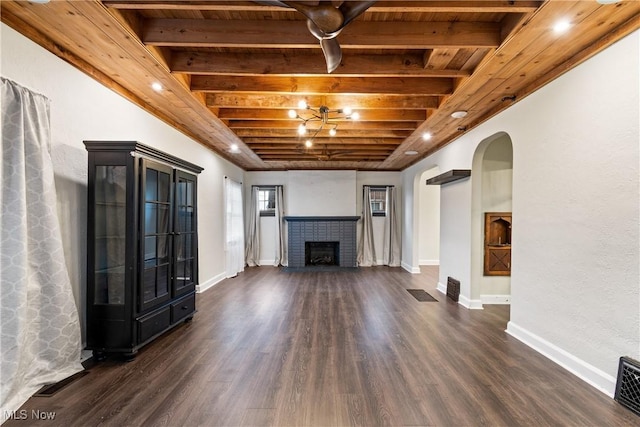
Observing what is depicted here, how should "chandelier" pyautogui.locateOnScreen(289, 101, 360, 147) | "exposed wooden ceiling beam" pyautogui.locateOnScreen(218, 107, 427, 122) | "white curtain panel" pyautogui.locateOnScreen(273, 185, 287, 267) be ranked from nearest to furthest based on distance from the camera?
"chandelier" pyautogui.locateOnScreen(289, 101, 360, 147), "exposed wooden ceiling beam" pyautogui.locateOnScreen(218, 107, 427, 122), "white curtain panel" pyautogui.locateOnScreen(273, 185, 287, 267)

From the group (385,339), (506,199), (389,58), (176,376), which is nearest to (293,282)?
(385,339)

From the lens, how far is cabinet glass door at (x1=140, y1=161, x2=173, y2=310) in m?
2.62

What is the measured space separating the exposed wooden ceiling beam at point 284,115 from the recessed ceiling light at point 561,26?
177cm

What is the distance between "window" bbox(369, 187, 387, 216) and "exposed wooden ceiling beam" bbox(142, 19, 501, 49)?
5544 mm

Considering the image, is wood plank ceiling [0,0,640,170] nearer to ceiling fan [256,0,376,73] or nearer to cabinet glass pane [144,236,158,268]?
ceiling fan [256,0,376,73]

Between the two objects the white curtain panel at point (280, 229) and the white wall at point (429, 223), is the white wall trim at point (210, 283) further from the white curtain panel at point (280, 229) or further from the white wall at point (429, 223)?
the white wall at point (429, 223)

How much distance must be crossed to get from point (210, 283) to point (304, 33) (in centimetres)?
444

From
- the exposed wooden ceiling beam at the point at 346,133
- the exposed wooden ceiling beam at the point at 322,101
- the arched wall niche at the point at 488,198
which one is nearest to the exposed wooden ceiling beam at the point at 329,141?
the exposed wooden ceiling beam at the point at 346,133

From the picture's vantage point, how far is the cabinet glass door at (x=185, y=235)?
3.17 metres

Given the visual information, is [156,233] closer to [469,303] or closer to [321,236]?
[469,303]

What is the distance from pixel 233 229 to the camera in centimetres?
611

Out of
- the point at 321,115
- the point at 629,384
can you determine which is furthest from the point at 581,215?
the point at 321,115

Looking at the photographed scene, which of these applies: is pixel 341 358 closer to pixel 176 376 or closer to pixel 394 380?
pixel 394 380

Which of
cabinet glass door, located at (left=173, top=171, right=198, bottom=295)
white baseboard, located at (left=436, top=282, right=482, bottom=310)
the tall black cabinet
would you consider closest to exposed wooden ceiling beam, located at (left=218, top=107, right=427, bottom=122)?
cabinet glass door, located at (left=173, top=171, right=198, bottom=295)
